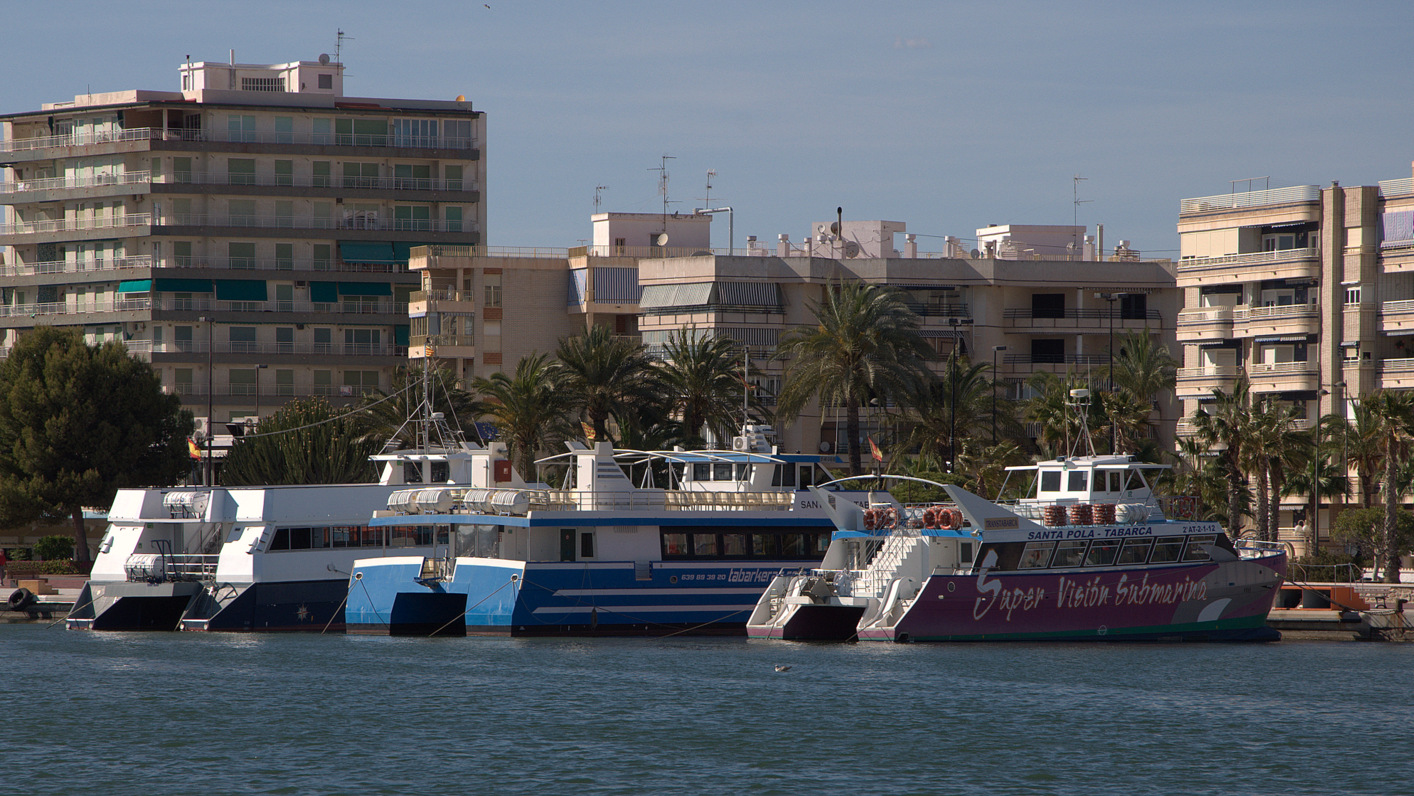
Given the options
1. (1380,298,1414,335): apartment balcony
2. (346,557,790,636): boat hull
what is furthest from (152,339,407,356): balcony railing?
(1380,298,1414,335): apartment balcony

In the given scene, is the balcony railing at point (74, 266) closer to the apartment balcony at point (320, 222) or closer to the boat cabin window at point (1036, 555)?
the apartment balcony at point (320, 222)

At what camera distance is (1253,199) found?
84000 mm

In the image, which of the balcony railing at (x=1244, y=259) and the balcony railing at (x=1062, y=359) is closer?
the balcony railing at (x=1244, y=259)

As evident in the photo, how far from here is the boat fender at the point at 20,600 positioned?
64.6 m

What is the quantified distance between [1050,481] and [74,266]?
70.4 metres

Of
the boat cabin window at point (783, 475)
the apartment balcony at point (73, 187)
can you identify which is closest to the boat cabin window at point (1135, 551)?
the boat cabin window at point (783, 475)

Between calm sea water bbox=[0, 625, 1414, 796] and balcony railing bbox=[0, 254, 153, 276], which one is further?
balcony railing bbox=[0, 254, 153, 276]

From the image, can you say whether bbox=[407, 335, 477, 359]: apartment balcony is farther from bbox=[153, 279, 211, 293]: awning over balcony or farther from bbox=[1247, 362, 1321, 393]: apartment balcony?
bbox=[1247, 362, 1321, 393]: apartment balcony

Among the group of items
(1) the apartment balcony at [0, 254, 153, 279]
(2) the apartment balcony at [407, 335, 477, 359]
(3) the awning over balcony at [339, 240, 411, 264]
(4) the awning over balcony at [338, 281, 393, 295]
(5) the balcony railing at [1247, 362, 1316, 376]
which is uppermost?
(3) the awning over balcony at [339, 240, 411, 264]

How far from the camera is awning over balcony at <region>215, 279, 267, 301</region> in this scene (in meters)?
105

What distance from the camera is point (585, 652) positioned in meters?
48.5

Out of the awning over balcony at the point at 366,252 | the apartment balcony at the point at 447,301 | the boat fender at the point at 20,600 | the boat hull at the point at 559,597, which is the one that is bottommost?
the boat fender at the point at 20,600

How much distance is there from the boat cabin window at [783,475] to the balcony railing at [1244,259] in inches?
1345

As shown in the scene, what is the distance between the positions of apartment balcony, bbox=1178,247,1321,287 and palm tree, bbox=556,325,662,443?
27.0 meters
